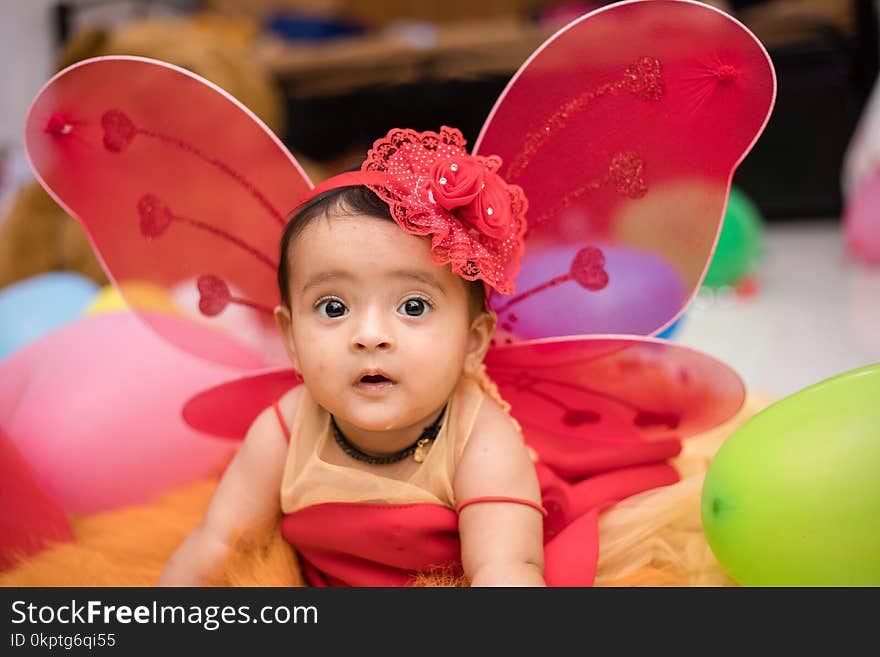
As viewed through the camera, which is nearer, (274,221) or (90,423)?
(274,221)

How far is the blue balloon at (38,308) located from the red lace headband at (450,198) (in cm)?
98

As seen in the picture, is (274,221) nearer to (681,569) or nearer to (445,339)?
(445,339)

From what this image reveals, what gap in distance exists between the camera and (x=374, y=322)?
0.82 meters

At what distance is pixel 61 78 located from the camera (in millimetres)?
975

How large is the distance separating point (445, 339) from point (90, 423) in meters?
0.58

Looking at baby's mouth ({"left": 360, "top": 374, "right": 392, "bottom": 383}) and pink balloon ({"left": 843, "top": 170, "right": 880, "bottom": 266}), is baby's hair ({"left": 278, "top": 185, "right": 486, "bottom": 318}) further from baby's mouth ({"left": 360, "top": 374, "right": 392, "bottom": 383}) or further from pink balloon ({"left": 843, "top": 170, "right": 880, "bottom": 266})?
pink balloon ({"left": 843, "top": 170, "right": 880, "bottom": 266})

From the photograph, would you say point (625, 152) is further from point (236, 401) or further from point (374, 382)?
point (236, 401)

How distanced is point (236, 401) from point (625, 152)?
51 cm

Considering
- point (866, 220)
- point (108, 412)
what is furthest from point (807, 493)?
point (866, 220)
